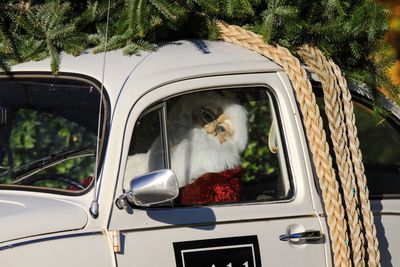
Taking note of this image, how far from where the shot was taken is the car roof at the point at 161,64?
4016 millimetres

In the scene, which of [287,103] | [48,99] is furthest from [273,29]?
[48,99]

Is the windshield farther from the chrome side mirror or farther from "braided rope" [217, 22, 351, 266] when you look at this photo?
"braided rope" [217, 22, 351, 266]

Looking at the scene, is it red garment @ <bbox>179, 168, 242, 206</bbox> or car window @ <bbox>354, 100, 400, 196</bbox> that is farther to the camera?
car window @ <bbox>354, 100, 400, 196</bbox>

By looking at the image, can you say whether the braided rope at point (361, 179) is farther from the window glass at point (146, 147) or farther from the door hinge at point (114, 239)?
the door hinge at point (114, 239)

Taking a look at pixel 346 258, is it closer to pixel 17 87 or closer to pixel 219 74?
pixel 219 74

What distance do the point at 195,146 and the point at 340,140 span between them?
68cm

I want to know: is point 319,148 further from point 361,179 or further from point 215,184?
point 215,184

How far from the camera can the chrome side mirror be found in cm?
357

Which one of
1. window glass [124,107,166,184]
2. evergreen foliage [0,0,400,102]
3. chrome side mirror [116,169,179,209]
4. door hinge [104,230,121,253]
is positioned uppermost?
evergreen foliage [0,0,400,102]

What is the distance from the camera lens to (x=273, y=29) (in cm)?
445

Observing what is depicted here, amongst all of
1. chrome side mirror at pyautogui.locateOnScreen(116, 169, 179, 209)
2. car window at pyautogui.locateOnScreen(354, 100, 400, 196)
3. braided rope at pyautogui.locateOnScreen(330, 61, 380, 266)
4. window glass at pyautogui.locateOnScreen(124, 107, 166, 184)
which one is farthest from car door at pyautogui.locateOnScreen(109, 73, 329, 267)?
car window at pyautogui.locateOnScreen(354, 100, 400, 196)

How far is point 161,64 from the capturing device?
162 inches

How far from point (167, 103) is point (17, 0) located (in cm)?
99

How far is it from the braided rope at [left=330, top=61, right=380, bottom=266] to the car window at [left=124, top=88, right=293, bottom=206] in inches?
14.4
